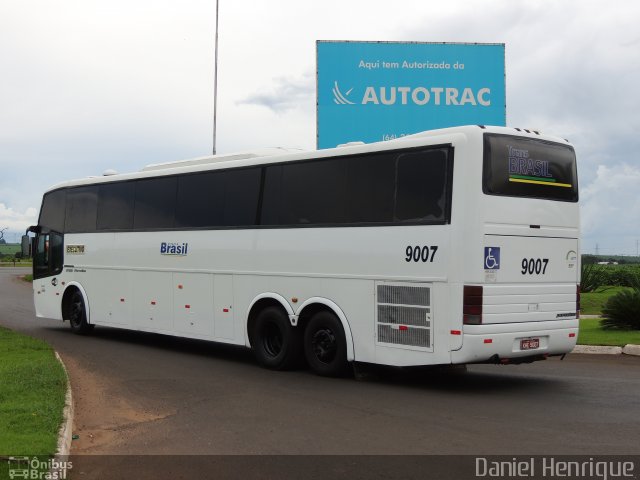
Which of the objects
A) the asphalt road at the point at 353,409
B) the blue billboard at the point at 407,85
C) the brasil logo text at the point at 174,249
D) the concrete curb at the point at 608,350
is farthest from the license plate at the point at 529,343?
the blue billboard at the point at 407,85

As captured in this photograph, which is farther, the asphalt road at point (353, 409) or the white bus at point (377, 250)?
the white bus at point (377, 250)

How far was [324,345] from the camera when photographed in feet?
39.4

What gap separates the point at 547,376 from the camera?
1218cm

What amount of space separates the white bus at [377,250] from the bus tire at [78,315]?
308 cm

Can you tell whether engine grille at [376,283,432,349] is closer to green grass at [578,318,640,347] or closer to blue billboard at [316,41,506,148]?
green grass at [578,318,640,347]

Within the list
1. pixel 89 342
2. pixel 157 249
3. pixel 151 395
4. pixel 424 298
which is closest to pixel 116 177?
pixel 157 249

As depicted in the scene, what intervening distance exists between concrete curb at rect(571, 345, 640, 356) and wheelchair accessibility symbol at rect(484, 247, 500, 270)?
17.8ft

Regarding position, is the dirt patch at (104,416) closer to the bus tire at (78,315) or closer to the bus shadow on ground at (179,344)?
the bus shadow on ground at (179,344)

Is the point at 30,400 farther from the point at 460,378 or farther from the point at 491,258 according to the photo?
the point at 460,378

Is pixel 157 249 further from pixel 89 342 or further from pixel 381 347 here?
pixel 381 347

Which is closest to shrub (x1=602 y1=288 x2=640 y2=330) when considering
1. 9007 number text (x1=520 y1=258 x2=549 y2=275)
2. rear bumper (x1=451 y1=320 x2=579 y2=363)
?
rear bumper (x1=451 y1=320 x2=579 y2=363)

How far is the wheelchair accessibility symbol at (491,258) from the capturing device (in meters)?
10.0

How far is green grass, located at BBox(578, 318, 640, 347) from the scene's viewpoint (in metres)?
15.2

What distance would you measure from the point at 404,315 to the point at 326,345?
69.2 inches
